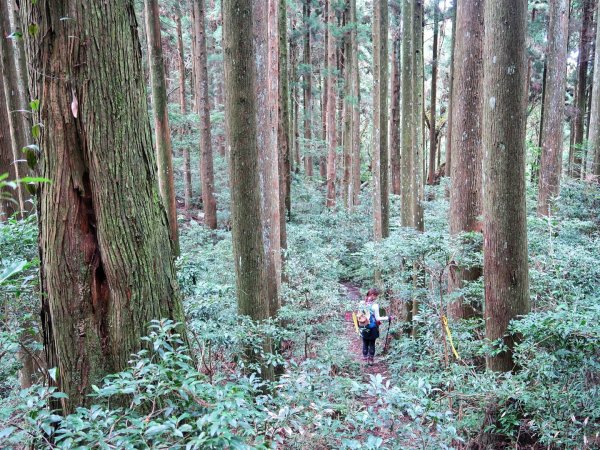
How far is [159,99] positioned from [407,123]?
6.48 meters

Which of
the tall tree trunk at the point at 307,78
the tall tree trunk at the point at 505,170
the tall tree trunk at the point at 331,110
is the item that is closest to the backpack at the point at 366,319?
the tall tree trunk at the point at 505,170

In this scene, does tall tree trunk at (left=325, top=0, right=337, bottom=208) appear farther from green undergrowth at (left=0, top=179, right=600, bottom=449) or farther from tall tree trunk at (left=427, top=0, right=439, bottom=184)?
green undergrowth at (left=0, top=179, right=600, bottom=449)

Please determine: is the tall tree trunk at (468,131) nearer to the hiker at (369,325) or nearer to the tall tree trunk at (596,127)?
the hiker at (369,325)

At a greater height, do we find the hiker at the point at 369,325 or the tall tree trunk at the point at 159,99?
the tall tree trunk at the point at 159,99

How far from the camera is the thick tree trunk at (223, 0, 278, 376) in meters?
4.55

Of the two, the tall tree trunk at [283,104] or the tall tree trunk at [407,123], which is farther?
the tall tree trunk at [407,123]

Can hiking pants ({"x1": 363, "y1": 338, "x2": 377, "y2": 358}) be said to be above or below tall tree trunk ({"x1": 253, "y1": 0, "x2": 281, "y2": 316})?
below

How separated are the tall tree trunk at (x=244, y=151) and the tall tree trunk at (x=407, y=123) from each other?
7611 millimetres

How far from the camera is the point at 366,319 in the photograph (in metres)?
8.35

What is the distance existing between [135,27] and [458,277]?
→ 18.3ft

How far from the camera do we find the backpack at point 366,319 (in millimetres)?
8359

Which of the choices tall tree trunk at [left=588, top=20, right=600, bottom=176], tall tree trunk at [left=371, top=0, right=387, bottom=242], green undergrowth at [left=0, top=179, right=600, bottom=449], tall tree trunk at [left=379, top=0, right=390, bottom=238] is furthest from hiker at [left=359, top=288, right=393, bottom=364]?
tall tree trunk at [left=588, top=20, right=600, bottom=176]

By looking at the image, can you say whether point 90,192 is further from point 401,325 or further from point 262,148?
point 401,325

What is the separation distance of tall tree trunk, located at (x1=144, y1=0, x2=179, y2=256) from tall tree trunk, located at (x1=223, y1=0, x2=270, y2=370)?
3644 mm
